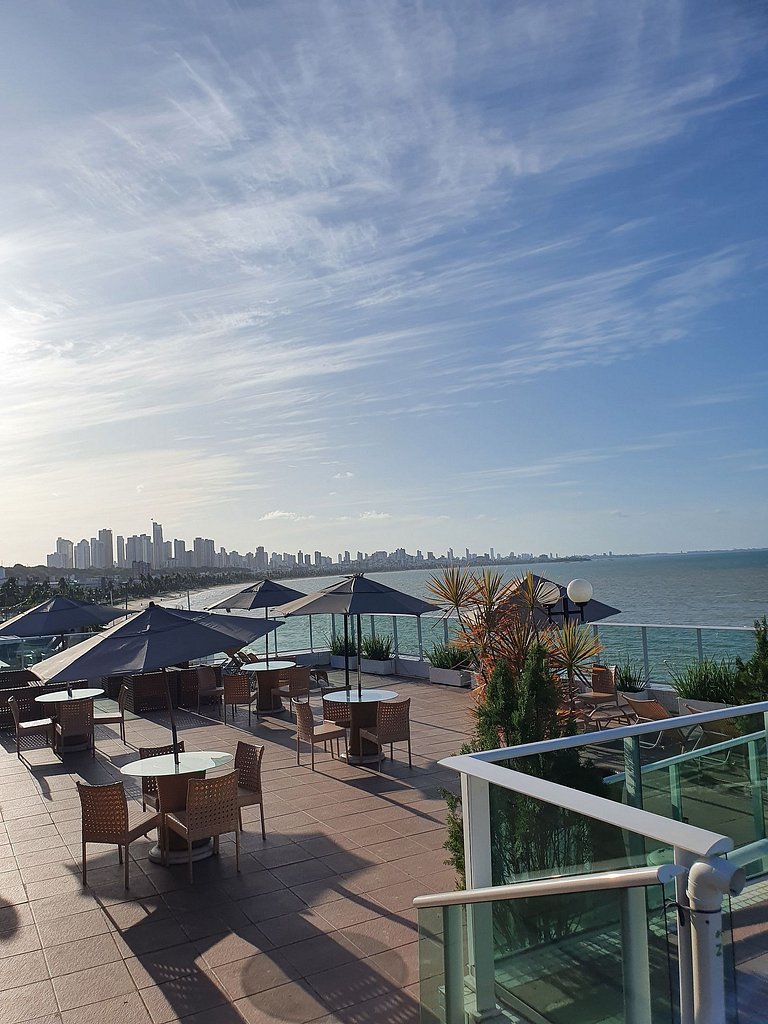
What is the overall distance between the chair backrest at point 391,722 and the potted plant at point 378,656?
742 cm

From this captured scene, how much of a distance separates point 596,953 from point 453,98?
33.3 ft

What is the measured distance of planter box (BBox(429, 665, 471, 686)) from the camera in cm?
1462

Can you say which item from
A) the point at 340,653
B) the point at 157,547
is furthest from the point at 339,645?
the point at 157,547

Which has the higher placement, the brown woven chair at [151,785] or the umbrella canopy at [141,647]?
the umbrella canopy at [141,647]

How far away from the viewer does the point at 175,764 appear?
671cm

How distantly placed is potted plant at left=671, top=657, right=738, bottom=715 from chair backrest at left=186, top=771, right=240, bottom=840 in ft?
21.2

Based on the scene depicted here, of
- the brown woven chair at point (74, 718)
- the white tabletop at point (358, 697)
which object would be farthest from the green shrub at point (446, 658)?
the brown woven chair at point (74, 718)

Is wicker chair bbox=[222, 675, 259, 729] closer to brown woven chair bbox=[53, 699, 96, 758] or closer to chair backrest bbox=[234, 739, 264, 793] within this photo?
brown woven chair bbox=[53, 699, 96, 758]

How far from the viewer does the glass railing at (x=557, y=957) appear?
7.24 feet

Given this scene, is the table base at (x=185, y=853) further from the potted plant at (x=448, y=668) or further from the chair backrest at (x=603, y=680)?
the potted plant at (x=448, y=668)

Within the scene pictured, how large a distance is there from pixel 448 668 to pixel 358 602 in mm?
5942

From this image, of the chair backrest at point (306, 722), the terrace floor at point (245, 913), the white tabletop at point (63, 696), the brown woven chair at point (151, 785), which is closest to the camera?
the terrace floor at point (245, 913)

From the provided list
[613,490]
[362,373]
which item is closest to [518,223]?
[362,373]

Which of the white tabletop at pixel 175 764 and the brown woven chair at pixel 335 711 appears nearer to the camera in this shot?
the white tabletop at pixel 175 764
